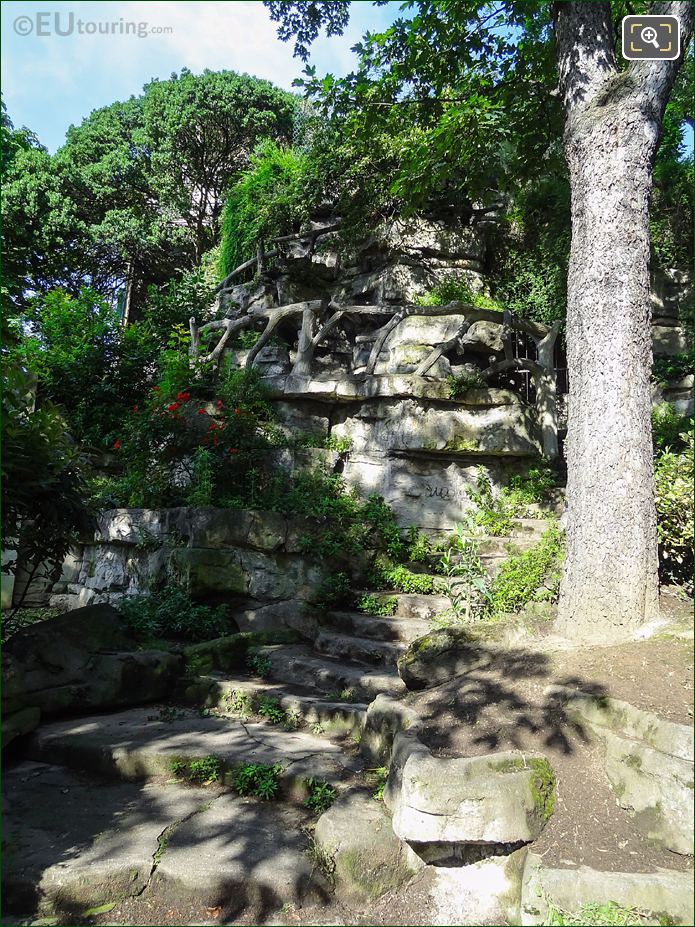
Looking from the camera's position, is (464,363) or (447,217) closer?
(464,363)

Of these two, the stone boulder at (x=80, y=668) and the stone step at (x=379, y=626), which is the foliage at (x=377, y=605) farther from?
the stone boulder at (x=80, y=668)

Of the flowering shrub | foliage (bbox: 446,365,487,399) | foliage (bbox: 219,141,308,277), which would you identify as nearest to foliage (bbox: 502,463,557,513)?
foliage (bbox: 446,365,487,399)

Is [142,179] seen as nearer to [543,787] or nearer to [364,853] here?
[364,853]

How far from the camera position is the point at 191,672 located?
5.72 m

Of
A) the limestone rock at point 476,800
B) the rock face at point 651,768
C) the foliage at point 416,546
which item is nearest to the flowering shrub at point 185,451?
the foliage at point 416,546

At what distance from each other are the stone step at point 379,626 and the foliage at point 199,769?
2526mm

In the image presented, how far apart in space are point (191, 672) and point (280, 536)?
2.06 m

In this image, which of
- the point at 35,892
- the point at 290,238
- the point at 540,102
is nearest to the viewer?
the point at 35,892

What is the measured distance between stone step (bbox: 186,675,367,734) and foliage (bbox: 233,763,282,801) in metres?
0.77

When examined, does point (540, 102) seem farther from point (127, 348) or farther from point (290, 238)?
point (127, 348)

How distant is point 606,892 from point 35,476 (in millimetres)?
4015

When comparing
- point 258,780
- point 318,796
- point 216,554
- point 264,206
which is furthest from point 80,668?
point 264,206

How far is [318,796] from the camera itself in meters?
Result: 3.71

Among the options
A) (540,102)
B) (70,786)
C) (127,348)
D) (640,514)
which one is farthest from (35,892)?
(127,348)
